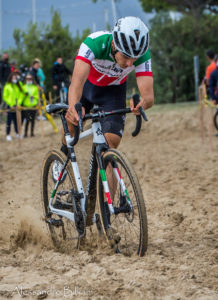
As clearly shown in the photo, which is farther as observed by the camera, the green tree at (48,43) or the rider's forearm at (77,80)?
the green tree at (48,43)

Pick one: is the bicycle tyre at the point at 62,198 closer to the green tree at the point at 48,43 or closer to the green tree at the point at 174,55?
the green tree at the point at 174,55

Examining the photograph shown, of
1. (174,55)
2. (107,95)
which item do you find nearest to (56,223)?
(107,95)

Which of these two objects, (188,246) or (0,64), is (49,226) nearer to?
(188,246)

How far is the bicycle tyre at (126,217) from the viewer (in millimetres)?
3369

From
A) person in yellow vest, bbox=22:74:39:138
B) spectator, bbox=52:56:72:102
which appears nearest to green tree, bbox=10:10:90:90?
spectator, bbox=52:56:72:102

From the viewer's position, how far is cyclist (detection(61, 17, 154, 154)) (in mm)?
3518

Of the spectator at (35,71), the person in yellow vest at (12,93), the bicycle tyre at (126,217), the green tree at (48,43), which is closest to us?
the bicycle tyre at (126,217)

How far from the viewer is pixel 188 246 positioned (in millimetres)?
3939

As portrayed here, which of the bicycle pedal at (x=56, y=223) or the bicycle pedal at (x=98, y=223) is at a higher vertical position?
the bicycle pedal at (x=98, y=223)

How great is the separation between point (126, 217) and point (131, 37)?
4.56ft

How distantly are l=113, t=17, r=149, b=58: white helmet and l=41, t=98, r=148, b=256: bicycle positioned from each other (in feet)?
1.51

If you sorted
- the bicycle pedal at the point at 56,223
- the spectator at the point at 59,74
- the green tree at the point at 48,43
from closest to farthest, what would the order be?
the bicycle pedal at the point at 56,223 < the spectator at the point at 59,74 < the green tree at the point at 48,43

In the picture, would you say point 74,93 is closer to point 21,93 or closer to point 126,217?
point 126,217

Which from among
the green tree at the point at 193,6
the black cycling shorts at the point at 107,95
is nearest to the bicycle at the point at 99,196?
the black cycling shorts at the point at 107,95
